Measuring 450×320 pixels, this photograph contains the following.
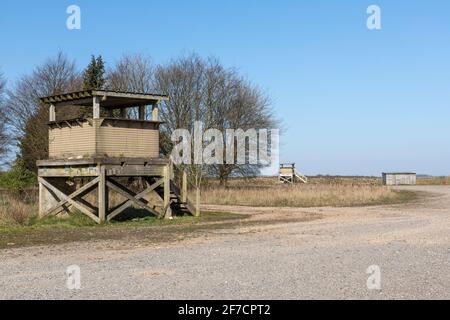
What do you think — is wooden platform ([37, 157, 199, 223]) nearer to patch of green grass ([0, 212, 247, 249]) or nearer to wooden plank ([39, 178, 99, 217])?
wooden plank ([39, 178, 99, 217])

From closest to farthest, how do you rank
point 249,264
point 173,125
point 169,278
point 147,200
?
point 169,278
point 249,264
point 147,200
point 173,125

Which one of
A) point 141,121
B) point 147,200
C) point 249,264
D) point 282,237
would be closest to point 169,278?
Result: point 249,264

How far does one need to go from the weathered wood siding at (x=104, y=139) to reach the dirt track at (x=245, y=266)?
6.29 metres

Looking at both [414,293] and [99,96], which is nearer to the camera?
[414,293]

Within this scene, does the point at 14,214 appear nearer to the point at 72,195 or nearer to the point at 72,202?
the point at 72,202

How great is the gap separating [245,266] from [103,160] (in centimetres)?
1207

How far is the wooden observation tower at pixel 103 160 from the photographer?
74.5ft

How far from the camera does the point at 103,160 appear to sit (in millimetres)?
22453

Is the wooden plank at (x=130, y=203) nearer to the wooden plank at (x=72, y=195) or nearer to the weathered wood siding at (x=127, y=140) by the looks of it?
the weathered wood siding at (x=127, y=140)

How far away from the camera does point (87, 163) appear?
2269 centimetres

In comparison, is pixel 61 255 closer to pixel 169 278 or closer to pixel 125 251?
pixel 125 251

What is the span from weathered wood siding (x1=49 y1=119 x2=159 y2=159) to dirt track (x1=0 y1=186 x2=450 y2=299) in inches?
247

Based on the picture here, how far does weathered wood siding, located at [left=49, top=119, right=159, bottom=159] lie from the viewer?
74.5 feet

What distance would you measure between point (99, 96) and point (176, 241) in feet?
27.5
